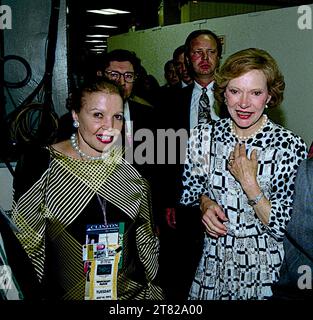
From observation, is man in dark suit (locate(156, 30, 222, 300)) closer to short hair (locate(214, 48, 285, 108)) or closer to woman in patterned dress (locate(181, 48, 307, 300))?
woman in patterned dress (locate(181, 48, 307, 300))

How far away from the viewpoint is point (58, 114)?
2.99 m

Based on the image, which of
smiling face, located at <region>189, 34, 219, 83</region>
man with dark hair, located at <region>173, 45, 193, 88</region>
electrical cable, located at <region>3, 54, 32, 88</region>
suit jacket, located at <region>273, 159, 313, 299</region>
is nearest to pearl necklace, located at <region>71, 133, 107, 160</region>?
suit jacket, located at <region>273, 159, 313, 299</region>

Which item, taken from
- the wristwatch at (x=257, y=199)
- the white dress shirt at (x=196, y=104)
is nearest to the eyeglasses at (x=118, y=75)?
the white dress shirt at (x=196, y=104)

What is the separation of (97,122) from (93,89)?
121 millimetres

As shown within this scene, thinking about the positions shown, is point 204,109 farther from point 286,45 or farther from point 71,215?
point 71,215

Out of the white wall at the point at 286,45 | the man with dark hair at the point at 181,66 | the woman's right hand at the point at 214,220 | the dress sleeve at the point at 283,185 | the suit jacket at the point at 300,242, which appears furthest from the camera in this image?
the man with dark hair at the point at 181,66

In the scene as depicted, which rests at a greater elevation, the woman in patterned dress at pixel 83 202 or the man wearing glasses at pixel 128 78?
the man wearing glasses at pixel 128 78

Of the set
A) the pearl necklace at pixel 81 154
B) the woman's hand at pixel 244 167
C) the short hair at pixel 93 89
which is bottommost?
the woman's hand at pixel 244 167

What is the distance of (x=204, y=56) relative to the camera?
3031 millimetres

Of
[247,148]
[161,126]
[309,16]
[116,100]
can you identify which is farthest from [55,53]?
[309,16]

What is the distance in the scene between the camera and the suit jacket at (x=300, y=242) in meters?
1.31

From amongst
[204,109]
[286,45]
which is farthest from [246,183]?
[286,45]

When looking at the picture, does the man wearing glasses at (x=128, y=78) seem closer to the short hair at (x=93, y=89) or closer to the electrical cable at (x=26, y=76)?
the electrical cable at (x=26, y=76)

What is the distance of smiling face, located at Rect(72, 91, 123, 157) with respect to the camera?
5.87 ft
